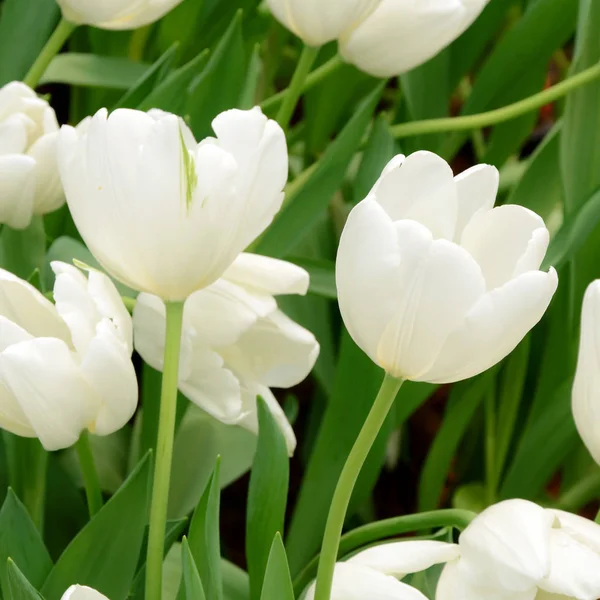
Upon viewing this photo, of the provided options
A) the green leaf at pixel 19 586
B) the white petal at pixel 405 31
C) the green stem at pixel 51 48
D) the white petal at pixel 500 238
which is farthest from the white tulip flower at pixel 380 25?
the green leaf at pixel 19 586

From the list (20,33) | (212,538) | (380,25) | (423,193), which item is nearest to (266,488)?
(212,538)

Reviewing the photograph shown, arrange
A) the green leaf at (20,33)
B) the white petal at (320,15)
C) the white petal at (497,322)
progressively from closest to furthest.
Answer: the white petal at (497,322) < the white petal at (320,15) < the green leaf at (20,33)

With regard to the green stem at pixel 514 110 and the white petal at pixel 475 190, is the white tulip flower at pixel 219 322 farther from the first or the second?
the green stem at pixel 514 110

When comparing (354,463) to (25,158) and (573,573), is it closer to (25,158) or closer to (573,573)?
(573,573)

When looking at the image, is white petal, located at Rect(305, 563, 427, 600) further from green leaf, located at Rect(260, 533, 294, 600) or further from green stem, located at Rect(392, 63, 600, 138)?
green stem, located at Rect(392, 63, 600, 138)

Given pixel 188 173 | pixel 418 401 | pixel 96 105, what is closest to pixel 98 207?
pixel 188 173

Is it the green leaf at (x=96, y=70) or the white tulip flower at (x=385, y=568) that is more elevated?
the green leaf at (x=96, y=70)

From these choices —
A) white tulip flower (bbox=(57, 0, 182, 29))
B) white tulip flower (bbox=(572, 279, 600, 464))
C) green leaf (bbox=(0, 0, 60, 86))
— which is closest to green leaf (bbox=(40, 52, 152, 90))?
green leaf (bbox=(0, 0, 60, 86))
